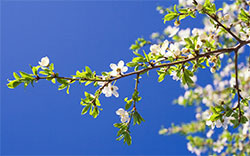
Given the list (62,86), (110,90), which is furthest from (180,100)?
(62,86)

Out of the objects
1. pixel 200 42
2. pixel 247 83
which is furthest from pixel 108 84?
pixel 247 83

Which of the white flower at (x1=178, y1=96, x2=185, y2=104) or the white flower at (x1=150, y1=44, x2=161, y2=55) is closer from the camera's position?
the white flower at (x1=150, y1=44, x2=161, y2=55)

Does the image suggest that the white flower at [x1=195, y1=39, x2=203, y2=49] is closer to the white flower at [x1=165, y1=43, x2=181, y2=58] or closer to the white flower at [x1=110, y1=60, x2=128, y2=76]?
the white flower at [x1=165, y1=43, x2=181, y2=58]

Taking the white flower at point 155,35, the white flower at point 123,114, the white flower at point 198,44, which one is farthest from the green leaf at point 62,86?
the white flower at point 155,35

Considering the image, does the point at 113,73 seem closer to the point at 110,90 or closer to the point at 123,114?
the point at 110,90

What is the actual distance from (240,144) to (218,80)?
1990 millimetres

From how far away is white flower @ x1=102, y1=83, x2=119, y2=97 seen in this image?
1713mm

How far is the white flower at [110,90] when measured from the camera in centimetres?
171

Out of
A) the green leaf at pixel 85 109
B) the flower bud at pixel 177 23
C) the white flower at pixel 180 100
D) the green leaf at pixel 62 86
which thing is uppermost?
the white flower at pixel 180 100

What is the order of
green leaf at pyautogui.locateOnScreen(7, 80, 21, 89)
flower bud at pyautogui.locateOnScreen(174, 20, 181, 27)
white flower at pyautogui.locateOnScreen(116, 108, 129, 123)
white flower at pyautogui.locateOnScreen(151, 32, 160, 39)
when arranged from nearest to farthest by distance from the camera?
1. green leaf at pyautogui.locateOnScreen(7, 80, 21, 89)
2. white flower at pyautogui.locateOnScreen(116, 108, 129, 123)
3. flower bud at pyautogui.locateOnScreen(174, 20, 181, 27)
4. white flower at pyautogui.locateOnScreen(151, 32, 160, 39)

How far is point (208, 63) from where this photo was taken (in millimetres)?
1932

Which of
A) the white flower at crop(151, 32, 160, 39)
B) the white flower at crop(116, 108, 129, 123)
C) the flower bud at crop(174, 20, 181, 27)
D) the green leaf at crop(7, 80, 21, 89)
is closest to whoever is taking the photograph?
the green leaf at crop(7, 80, 21, 89)

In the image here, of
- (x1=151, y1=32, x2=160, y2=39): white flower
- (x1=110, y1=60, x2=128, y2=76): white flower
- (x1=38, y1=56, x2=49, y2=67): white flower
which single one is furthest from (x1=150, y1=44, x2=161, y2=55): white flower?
(x1=151, y1=32, x2=160, y2=39): white flower

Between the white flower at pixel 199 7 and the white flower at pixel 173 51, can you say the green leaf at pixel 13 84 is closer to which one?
the white flower at pixel 173 51
